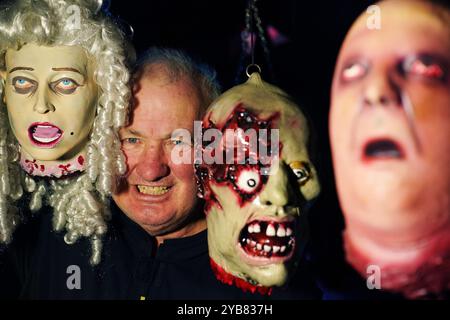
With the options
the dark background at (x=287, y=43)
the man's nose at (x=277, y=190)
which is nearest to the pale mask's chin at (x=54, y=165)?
the dark background at (x=287, y=43)

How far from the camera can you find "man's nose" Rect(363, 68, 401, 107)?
1.95 m

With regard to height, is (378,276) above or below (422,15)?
below

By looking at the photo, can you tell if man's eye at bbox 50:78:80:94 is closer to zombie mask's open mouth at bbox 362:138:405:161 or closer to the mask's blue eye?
the mask's blue eye

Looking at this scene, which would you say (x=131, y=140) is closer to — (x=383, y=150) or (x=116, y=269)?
(x=116, y=269)

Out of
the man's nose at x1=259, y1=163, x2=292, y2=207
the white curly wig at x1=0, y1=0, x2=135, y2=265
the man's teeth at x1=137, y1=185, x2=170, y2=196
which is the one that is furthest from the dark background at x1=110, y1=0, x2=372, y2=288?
the man's teeth at x1=137, y1=185, x2=170, y2=196

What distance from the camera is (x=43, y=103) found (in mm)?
2352

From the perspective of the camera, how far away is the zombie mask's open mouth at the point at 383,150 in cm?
195

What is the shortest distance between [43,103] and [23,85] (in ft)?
0.46

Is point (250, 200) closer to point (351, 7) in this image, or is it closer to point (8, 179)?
point (351, 7)

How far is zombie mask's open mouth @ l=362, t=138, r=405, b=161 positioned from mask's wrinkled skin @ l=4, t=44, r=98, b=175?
1.20 meters

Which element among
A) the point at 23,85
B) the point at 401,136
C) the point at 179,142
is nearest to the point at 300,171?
the point at 401,136

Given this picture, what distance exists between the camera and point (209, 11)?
2857 mm

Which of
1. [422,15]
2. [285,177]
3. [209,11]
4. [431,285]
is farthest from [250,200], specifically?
[209,11]

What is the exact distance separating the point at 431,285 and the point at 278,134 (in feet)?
2.58
